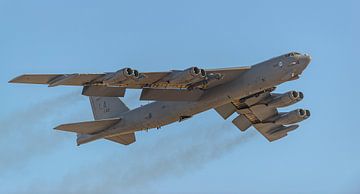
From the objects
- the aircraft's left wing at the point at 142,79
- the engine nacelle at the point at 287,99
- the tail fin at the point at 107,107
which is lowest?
the aircraft's left wing at the point at 142,79

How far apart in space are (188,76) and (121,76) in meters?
4.41

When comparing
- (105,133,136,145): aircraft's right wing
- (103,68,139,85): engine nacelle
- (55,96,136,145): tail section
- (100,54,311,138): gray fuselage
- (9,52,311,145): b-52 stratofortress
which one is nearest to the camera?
(103,68,139,85): engine nacelle

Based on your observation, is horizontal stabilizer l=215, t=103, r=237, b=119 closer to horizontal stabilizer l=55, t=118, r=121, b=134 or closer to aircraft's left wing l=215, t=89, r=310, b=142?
aircraft's left wing l=215, t=89, r=310, b=142

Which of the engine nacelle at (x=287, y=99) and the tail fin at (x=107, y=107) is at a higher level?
the tail fin at (x=107, y=107)

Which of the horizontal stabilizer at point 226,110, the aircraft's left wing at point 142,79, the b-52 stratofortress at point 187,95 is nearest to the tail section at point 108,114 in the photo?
the b-52 stratofortress at point 187,95

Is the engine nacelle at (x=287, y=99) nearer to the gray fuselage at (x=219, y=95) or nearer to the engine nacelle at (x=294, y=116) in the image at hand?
the engine nacelle at (x=294, y=116)

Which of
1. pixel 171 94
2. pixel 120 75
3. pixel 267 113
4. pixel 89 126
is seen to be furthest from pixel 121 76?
pixel 267 113

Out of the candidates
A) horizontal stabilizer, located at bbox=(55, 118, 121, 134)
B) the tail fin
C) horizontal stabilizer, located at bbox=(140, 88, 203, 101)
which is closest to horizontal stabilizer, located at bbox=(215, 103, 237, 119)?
horizontal stabilizer, located at bbox=(140, 88, 203, 101)

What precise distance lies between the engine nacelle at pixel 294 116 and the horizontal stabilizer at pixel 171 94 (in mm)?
8965

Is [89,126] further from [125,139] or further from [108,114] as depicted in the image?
[108,114]

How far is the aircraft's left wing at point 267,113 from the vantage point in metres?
56.0

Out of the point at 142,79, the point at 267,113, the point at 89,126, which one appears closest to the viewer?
the point at 142,79

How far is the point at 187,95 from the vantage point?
52.6m

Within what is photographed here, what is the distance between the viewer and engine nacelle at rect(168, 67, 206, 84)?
160 feet
